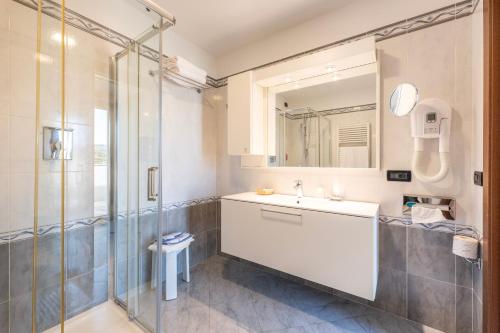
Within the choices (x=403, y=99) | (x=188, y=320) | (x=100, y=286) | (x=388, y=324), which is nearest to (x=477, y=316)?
(x=388, y=324)

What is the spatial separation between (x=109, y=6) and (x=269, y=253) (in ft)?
7.29

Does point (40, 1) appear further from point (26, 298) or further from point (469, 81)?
point (469, 81)

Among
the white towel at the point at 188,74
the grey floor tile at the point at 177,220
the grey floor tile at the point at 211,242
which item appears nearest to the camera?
the white towel at the point at 188,74

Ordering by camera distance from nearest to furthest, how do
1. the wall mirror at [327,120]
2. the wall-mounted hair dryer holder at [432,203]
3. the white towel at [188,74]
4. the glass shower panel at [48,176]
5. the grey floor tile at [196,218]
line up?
1. the glass shower panel at [48,176]
2. the wall-mounted hair dryer holder at [432,203]
3. the wall mirror at [327,120]
4. the white towel at [188,74]
5. the grey floor tile at [196,218]

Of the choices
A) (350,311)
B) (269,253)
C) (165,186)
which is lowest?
(350,311)

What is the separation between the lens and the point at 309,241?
4.82ft

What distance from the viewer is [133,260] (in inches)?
63.9

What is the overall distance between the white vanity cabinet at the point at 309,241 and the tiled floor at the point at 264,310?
0.32 meters

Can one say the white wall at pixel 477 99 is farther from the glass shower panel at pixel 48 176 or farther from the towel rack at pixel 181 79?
the glass shower panel at pixel 48 176

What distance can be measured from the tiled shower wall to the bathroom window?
0.15 metres

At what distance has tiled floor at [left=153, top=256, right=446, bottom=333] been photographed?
1442 millimetres

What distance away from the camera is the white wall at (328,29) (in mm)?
1517

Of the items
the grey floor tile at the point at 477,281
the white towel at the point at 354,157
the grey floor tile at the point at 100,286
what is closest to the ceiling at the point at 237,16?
the white towel at the point at 354,157

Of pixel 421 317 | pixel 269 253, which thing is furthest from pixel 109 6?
pixel 421 317
